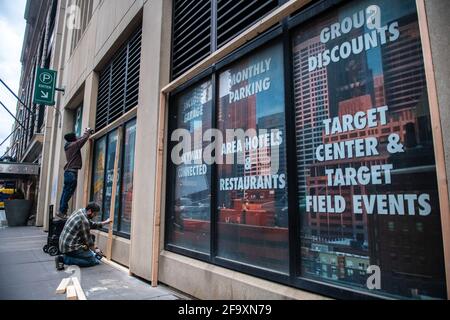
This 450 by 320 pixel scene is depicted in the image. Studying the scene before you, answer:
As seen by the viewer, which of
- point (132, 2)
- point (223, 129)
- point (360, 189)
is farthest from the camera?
point (132, 2)

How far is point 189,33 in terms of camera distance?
5.25m

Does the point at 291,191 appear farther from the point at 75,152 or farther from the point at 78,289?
the point at 75,152

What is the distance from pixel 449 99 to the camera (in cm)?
212

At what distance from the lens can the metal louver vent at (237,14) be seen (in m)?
3.84

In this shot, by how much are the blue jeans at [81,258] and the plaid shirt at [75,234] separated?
0.44ft

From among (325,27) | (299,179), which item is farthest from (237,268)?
(325,27)

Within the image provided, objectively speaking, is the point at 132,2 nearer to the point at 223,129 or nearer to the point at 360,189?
the point at 223,129

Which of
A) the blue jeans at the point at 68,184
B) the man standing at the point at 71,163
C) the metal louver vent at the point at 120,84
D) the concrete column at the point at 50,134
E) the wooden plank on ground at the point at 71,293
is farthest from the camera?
the concrete column at the point at 50,134

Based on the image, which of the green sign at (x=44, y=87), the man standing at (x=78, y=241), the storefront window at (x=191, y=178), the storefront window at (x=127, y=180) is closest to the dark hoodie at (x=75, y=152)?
the storefront window at (x=127, y=180)

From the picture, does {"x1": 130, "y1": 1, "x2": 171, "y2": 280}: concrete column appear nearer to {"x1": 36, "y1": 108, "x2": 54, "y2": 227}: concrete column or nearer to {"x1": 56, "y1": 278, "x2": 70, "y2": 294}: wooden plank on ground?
{"x1": 56, "y1": 278, "x2": 70, "y2": 294}: wooden plank on ground

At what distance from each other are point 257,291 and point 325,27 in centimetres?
270

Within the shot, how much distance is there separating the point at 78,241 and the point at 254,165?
4388mm

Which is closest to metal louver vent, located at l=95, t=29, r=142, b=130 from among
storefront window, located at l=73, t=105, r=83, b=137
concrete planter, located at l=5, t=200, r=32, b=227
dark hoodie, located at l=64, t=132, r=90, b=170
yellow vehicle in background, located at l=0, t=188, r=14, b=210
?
dark hoodie, located at l=64, t=132, r=90, b=170

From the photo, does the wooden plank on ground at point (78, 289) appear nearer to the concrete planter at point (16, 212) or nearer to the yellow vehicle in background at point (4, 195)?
the concrete planter at point (16, 212)
